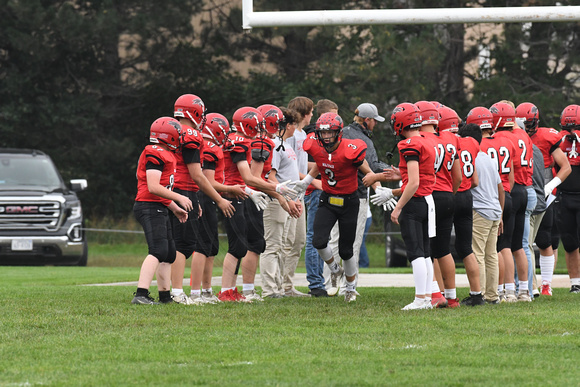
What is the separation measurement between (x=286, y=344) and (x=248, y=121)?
11.8 feet

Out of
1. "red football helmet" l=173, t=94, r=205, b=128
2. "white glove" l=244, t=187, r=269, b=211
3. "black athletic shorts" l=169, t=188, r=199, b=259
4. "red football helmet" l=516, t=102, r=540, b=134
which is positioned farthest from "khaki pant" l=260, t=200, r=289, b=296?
"red football helmet" l=516, t=102, r=540, b=134

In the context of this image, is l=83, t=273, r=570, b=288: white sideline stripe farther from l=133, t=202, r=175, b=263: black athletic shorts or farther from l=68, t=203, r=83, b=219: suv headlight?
l=68, t=203, r=83, b=219: suv headlight

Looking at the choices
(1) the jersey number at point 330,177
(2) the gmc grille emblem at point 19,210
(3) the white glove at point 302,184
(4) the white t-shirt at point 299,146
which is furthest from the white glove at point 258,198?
(2) the gmc grille emblem at point 19,210

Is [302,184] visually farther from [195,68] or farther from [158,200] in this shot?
[195,68]

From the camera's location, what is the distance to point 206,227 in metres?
9.86

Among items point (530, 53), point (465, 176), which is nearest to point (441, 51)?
point (530, 53)

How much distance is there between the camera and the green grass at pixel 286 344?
5.79 meters

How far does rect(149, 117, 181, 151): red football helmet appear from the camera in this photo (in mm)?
9211

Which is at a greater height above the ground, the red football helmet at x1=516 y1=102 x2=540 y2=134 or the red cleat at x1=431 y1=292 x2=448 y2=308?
the red football helmet at x1=516 y1=102 x2=540 y2=134

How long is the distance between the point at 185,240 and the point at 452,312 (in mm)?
2722

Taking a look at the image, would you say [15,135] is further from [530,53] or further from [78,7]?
[530,53]

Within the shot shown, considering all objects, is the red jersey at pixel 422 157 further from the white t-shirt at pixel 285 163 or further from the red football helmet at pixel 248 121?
the white t-shirt at pixel 285 163

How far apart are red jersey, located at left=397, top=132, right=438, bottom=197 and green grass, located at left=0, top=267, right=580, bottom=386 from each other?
1167 millimetres

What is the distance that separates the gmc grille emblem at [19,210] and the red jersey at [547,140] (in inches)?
411
